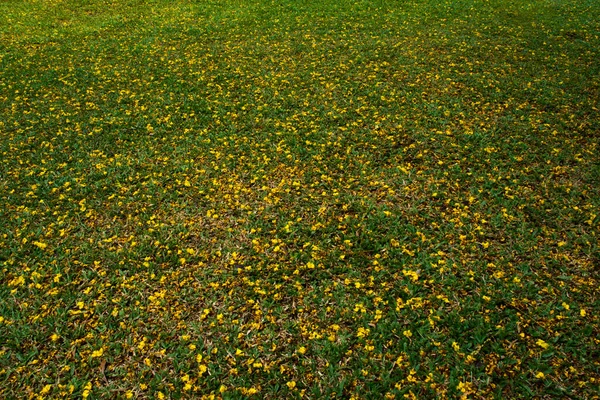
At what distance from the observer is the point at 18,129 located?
6250mm

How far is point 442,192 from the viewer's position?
189 inches

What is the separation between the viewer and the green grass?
3.20 m

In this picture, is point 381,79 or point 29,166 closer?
point 29,166

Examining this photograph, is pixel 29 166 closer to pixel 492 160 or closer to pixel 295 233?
pixel 295 233

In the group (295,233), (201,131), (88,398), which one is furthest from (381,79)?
(88,398)

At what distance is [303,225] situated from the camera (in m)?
4.44

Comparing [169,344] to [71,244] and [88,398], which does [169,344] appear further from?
[71,244]

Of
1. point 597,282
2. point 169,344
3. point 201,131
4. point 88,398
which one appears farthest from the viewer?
point 201,131

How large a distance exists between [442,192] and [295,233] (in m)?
1.77

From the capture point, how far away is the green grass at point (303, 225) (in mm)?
3195

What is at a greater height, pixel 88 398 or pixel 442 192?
pixel 442 192

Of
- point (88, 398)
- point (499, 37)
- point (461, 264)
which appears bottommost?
point (88, 398)

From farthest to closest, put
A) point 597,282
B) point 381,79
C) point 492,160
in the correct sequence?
point 381,79 < point 492,160 < point 597,282

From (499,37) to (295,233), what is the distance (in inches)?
299
